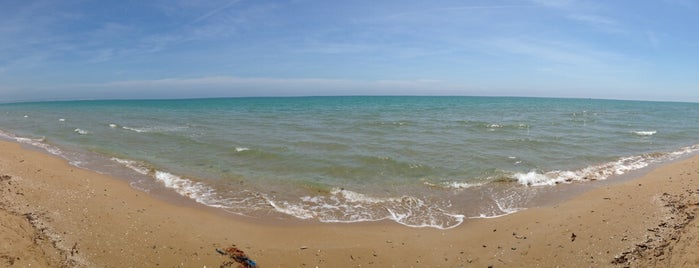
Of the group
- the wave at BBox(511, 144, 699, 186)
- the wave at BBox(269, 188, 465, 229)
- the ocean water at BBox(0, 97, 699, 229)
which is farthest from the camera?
the wave at BBox(511, 144, 699, 186)

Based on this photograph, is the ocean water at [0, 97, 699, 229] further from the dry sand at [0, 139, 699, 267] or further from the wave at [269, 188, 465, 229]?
the dry sand at [0, 139, 699, 267]

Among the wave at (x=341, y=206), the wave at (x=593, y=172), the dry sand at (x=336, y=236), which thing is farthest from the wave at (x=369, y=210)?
the wave at (x=593, y=172)

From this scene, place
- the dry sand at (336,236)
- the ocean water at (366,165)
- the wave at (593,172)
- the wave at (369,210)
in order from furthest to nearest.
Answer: the wave at (593,172) → the ocean water at (366,165) → the wave at (369,210) → the dry sand at (336,236)

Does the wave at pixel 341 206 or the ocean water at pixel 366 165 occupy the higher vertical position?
the ocean water at pixel 366 165

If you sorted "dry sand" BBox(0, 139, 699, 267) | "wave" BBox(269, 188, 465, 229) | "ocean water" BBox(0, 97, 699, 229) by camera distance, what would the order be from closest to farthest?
1. "dry sand" BBox(0, 139, 699, 267)
2. "wave" BBox(269, 188, 465, 229)
3. "ocean water" BBox(0, 97, 699, 229)

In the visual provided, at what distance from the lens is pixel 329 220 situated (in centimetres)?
972

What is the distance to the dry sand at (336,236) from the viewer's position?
23.2 feet

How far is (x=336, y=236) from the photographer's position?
28.3ft

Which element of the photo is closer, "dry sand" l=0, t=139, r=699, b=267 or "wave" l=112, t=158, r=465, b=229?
"dry sand" l=0, t=139, r=699, b=267

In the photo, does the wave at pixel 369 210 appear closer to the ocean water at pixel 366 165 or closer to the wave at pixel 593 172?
the ocean water at pixel 366 165

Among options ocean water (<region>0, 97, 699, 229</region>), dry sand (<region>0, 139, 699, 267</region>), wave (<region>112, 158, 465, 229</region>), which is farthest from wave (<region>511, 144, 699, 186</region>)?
wave (<region>112, 158, 465, 229</region>)

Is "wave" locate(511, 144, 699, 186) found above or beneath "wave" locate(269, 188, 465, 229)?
above

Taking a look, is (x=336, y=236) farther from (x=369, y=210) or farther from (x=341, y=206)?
(x=341, y=206)

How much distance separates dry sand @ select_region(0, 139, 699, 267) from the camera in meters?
7.06
